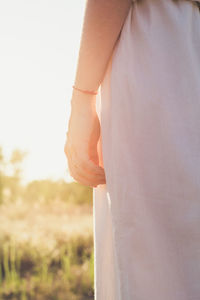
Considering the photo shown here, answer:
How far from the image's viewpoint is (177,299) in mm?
712

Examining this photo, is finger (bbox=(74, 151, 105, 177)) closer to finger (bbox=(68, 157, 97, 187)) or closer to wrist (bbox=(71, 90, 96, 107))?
finger (bbox=(68, 157, 97, 187))

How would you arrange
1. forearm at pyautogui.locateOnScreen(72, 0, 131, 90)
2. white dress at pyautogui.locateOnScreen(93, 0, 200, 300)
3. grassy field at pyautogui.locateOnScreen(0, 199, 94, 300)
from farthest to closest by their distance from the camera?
grassy field at pyautogui.locateOnScreen(0, 199, 94, 300)
forearm at pyautogui.locateOnScreen(72, 0, 131, 90)
white dress at pyautogui.locateOnScreen(93, 0, 200, 300)

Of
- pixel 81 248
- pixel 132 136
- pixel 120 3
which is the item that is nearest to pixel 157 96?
pixel 132 136

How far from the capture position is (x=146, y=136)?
76 cm

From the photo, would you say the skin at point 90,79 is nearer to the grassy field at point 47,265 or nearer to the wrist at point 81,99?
the wrist at point 81,99

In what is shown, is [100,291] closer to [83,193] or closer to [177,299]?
[177,299]

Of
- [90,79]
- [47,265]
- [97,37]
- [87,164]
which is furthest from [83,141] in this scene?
[47,265]

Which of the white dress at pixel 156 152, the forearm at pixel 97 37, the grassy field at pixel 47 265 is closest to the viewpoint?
the white dress at pixel 156 152

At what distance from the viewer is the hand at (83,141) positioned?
0.89 metres

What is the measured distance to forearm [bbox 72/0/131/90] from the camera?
A: 0.82m

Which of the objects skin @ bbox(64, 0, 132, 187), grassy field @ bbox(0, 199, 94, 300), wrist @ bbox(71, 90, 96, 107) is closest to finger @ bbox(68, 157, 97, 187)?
skin @ bbox(64, 0, 132, 187)

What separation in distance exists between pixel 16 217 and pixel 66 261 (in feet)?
19.5

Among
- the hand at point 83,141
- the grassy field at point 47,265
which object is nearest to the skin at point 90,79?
the hand at point 83,141

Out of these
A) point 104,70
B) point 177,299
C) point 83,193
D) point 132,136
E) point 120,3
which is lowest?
point 177,299
